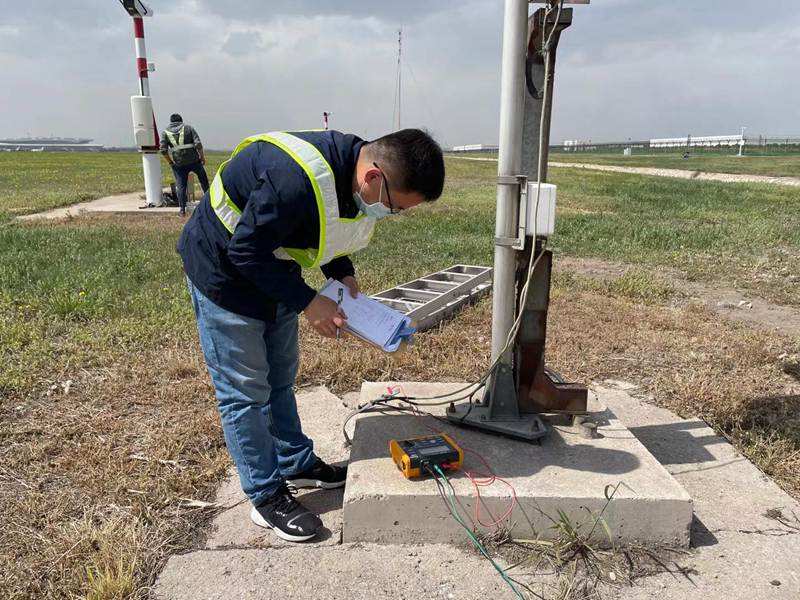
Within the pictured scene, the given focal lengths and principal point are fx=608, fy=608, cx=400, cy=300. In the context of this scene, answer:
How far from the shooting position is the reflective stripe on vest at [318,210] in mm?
2160

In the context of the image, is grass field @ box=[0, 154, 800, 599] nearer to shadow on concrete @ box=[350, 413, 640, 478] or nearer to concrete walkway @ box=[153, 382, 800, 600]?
concrete walkway @ box=[153, 382, 800, 600]

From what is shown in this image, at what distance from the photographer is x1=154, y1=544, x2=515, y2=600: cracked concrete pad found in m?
2.23

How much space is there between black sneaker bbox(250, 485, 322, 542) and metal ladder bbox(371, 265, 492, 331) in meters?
2.35

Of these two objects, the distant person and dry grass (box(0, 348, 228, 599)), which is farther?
the distant person

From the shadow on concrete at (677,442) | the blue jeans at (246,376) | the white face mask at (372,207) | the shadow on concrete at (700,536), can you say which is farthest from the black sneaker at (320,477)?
the shadow on concrete at (677,442)

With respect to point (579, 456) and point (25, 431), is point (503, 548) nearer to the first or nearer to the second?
point (579, 456)

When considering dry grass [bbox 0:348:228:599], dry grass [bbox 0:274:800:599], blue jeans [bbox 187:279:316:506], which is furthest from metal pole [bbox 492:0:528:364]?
dry grass [bbox 0:348:228:599]

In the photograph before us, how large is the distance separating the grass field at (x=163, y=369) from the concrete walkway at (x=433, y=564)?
17 cm

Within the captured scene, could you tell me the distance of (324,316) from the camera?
7.61 feet

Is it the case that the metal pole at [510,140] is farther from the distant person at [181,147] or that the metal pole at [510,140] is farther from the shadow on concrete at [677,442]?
the distant person at [181,147]

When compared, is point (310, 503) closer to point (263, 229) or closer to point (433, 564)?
point (433, 564)

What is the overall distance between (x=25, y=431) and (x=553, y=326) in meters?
3.91

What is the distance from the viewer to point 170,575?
2326 mm

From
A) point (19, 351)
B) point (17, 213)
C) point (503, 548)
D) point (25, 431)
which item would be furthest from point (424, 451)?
point (17, 213)
